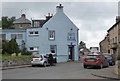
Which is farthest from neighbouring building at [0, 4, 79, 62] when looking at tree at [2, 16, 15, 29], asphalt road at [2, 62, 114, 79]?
tree at [2, 16, 15, 29]

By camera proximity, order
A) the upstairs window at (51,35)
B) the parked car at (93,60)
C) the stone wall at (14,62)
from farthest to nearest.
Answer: the upstairs window at (51,35), the stone wall at (14,62), the parked car at (93,60)

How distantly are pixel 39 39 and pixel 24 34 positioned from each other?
318cm

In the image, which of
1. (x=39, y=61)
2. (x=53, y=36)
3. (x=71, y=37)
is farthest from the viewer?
(x=71, y=37)

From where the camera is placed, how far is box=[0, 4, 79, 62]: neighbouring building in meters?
50.1

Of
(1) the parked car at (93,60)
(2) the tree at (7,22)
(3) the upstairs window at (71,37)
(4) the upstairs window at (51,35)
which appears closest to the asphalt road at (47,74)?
(1) the parked car at (93,60)

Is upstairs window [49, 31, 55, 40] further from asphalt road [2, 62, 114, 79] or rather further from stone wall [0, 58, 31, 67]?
asphalt road [2, 62, 114, 79]

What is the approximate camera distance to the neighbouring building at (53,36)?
50062 mm

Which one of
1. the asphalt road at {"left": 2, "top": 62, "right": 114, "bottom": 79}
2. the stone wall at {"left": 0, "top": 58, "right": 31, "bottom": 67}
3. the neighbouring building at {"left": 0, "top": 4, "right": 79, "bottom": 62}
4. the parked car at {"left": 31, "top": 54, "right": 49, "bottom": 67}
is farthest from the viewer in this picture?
the neighbouring building at {"left": 0, "top": 4, "right": 79, "bottom": 62}

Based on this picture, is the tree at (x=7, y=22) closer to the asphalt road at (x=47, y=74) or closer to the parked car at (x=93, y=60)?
the parked car at (x=93, y=60)

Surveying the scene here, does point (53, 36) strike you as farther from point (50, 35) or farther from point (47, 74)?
point (47, 74)

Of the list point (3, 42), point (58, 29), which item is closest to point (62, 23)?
point (58, 29)

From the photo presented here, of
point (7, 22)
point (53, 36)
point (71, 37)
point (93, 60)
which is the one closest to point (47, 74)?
point (93, 60)

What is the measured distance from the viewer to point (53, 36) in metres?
50.7

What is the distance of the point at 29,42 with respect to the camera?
50.6m
